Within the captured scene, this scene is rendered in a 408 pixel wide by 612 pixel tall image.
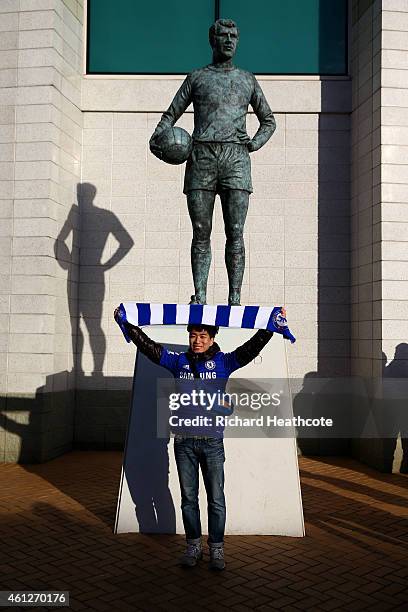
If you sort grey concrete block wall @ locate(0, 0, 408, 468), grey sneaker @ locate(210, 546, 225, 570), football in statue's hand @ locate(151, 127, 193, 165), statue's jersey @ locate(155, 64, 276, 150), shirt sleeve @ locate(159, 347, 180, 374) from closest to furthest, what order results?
1. grey sneaker @ locate(210, 546, 225, 570)
2. shirt sleeve @ locate(159, 347, 180, 374)
3. football in statue's hand @ locate(151, 127, 193, 165)
4. statue's jersey @ locate(155, 64, 276, 150)
5. grey concrete block wall @ locate(0, 0, 408, 468)

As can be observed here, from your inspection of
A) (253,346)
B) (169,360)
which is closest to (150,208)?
(169,360)

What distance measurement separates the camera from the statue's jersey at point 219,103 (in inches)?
231

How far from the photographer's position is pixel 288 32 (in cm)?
968

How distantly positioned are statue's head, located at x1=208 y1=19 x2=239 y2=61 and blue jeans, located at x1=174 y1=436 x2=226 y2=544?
3.91 meters

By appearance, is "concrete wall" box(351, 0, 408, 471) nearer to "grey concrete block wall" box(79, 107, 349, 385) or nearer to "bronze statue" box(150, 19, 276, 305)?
"grey concrete block wall" box(79, 107, 349, 385)

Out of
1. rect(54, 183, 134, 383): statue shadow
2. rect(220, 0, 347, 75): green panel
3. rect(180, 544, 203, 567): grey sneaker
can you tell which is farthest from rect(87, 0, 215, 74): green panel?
rect(180, 544, 203, 567): grey sneaker

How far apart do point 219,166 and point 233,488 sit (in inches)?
124

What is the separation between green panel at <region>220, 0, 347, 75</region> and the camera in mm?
9625

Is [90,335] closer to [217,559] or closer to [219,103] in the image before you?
[219,103]

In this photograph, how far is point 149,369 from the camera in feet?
18.4

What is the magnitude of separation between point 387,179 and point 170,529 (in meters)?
5.69

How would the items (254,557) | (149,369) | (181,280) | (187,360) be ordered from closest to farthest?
1. (187,360)
2. (254,557)
3. (149,369)
4. (181,280)

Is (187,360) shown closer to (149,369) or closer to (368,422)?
(149,369)

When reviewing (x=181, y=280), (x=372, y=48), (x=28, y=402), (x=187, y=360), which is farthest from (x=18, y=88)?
(x=187, y=360)
